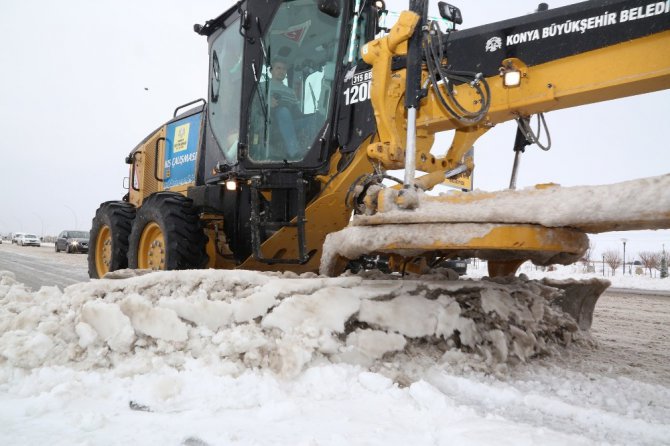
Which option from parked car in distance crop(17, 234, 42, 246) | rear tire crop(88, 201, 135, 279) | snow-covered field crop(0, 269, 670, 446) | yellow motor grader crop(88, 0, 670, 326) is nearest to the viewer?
snow-covered field crop(0, 269, 670, 446)

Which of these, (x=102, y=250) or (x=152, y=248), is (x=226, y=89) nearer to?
(x=152, y=248)

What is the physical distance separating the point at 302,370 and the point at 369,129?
2356mm

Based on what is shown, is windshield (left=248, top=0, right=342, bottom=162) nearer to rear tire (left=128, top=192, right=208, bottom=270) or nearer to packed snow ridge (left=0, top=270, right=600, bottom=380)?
rear tire (left=128, top=192, right=208, bottom=270)

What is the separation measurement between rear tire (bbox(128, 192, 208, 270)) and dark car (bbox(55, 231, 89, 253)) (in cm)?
2177

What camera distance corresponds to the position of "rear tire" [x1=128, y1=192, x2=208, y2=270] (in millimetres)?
4449

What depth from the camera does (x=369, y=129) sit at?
158 inches

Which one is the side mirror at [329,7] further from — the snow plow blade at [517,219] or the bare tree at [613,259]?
the bare tree at [613,259]

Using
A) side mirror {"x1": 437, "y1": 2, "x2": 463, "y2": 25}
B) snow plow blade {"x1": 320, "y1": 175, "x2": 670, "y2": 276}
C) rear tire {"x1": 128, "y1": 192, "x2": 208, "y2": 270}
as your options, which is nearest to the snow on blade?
snow plow blade {"x1": 320, "y1": 175, "x2": 670, "y2": 276}

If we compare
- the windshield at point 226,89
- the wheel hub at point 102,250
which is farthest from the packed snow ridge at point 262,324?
the wheel hub at point 102,250

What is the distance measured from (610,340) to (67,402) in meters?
3.94

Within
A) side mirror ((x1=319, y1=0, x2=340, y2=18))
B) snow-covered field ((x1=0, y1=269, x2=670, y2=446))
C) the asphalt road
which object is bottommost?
the asphalt road

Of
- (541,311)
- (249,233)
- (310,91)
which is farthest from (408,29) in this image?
(249,233)

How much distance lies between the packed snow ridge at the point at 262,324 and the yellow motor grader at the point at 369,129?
301mm

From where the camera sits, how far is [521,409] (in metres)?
2.04
